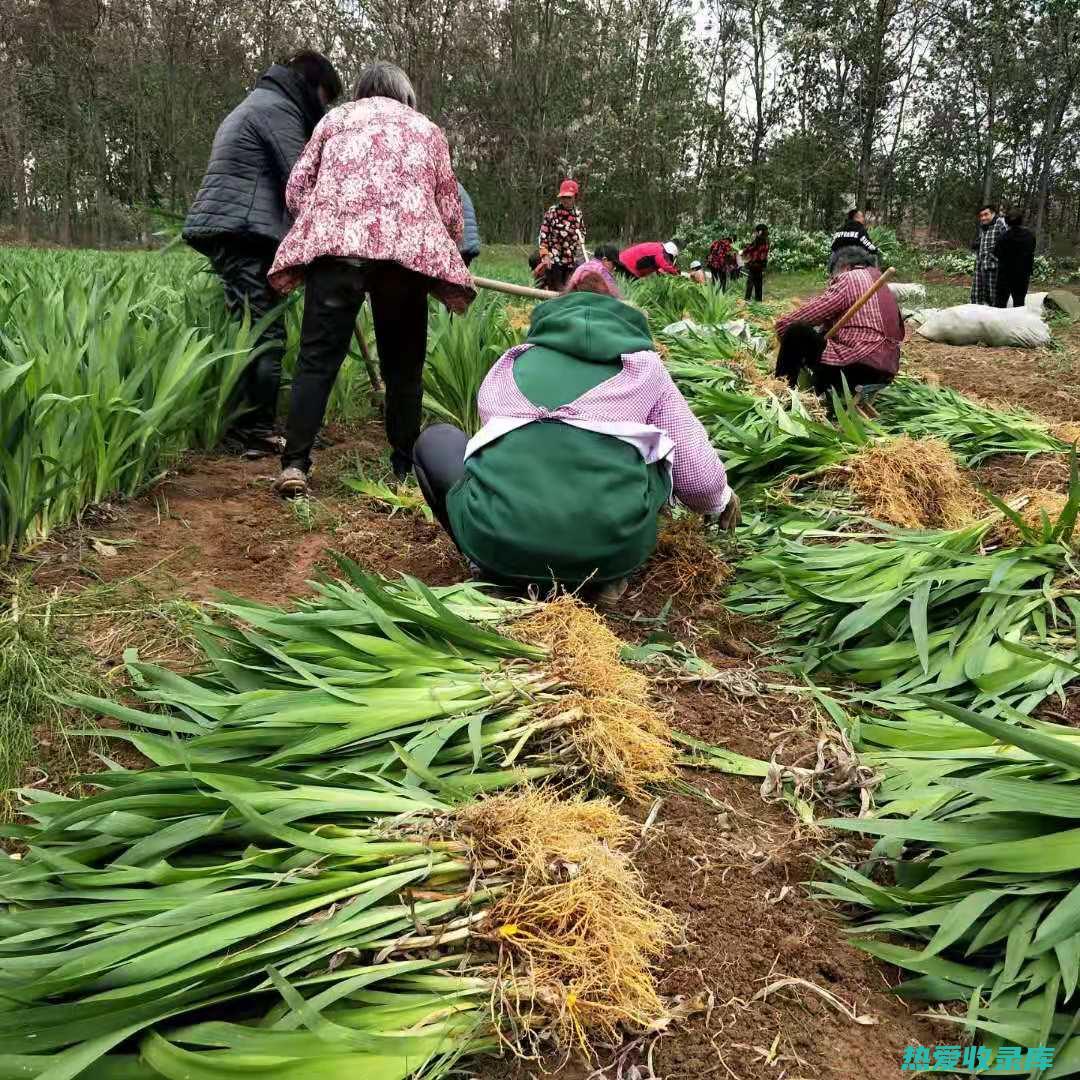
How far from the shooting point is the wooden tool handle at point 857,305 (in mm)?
4301

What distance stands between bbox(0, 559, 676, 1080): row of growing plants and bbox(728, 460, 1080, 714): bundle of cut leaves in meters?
0.65

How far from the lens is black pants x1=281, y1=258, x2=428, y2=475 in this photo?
9.73 ft

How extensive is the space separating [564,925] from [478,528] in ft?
3.78

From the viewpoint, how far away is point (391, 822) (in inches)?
50.6

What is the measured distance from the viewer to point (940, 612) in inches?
83.1

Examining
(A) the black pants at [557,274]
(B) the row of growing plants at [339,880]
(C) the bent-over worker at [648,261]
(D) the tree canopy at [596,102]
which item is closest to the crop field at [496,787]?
(B) the row of growing plants at [339,880]

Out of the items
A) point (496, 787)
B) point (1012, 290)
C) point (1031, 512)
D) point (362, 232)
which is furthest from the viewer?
point (1012, 290)

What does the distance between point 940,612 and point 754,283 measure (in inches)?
531

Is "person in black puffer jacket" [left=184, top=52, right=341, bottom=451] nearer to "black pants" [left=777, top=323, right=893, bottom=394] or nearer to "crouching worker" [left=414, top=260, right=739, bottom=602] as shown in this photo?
"crouching worker" [left=414, top=260, right=739, bottom=602]

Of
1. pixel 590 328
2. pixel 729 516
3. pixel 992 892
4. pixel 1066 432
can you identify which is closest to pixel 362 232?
pixel 590 328

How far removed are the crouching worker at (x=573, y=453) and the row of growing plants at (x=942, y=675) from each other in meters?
0.51

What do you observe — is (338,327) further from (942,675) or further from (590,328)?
(942,675)

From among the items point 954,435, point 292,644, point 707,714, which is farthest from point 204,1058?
point 954,435

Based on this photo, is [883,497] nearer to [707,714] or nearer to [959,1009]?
[707,714]
